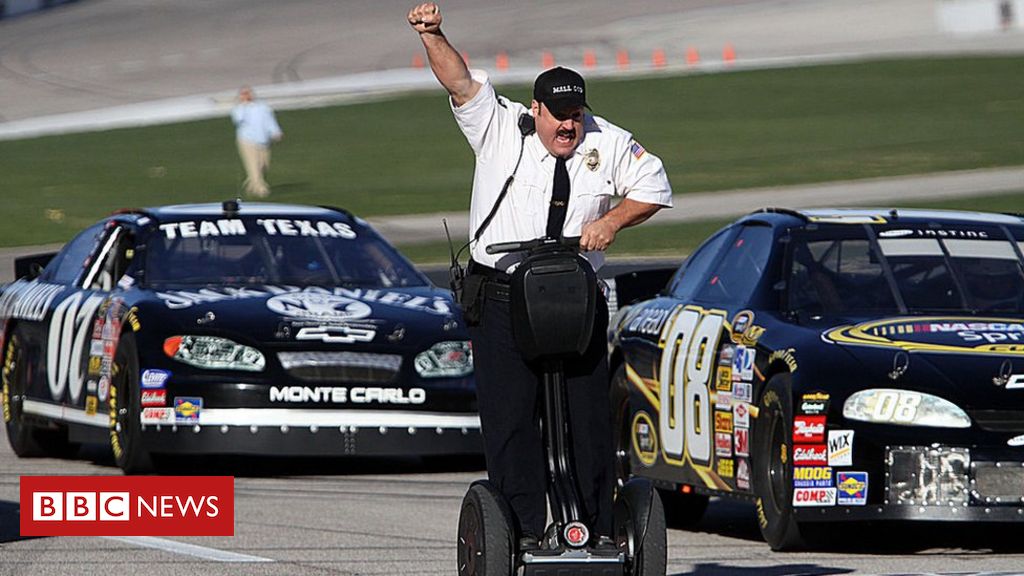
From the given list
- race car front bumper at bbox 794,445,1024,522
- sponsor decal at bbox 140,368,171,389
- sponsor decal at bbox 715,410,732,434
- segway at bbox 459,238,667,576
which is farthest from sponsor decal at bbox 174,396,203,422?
segway at bbox 459,238,667,576

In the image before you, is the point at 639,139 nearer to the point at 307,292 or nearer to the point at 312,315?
the point at 307,292

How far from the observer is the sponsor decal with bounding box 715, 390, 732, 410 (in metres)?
9.60

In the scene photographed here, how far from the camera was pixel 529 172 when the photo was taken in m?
6.70

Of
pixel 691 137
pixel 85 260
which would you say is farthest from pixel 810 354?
pixel 691 137

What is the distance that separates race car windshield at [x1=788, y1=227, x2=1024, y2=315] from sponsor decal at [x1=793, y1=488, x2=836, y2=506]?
3.27ft

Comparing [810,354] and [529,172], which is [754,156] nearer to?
[810,354]

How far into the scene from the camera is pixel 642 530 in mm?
6535

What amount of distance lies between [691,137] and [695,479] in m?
27.1

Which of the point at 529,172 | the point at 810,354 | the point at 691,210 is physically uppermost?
the point at 529,172

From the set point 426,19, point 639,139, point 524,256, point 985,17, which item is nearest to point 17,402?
point 524,256

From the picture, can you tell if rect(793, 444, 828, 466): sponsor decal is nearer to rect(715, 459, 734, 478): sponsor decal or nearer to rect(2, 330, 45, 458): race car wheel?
rect(715, 459, 734, 478): sponsor decal

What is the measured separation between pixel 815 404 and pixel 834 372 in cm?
15

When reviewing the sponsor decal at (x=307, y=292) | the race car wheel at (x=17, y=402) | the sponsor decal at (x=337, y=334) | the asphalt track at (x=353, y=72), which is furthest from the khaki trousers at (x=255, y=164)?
the sponsor decal at (x=337, y=334)

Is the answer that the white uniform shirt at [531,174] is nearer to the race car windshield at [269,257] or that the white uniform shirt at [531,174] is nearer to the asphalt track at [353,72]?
the asphalt track at [353,72]
